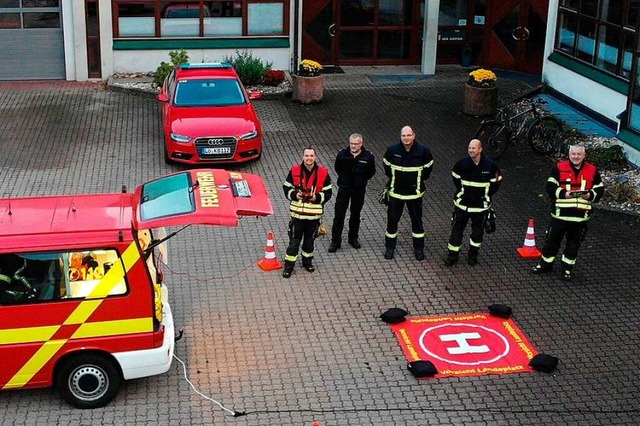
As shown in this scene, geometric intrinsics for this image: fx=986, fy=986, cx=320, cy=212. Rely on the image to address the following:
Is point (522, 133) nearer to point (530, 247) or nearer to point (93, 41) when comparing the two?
point (530, 247)

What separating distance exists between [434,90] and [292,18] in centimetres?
416

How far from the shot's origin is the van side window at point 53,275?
9.41 m

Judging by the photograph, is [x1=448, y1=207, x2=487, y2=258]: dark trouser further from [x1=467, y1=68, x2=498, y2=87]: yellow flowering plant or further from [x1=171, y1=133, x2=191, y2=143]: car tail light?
[x1=467, y1=68, x2=498, y2=87]: yellow flowering plant

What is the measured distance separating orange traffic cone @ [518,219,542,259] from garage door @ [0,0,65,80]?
48.5 feet

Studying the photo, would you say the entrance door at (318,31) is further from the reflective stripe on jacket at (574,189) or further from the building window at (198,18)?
the reflective stripe on jacket at (574,189)

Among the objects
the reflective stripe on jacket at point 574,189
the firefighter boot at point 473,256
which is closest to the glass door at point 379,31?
the firefighter boot at point 473,256

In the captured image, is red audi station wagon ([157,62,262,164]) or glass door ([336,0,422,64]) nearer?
red audi station wagon ([157,62,262,164])

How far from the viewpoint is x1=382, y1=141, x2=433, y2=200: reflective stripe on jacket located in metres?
13.6

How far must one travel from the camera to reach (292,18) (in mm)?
25312

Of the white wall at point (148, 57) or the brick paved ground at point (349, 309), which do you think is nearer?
the brick paved ground at point (349, 309)

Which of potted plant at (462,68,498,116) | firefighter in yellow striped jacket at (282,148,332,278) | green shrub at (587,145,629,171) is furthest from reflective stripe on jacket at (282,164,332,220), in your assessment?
potted plant at (462,68,498,116)

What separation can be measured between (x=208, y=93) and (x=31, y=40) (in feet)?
25.8

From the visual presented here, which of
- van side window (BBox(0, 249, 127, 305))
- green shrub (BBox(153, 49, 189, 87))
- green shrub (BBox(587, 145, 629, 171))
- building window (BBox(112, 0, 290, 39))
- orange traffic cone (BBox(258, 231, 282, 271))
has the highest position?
building window (BBox(112, 0, 290, 39))

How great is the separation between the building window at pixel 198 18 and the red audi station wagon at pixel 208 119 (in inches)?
214
